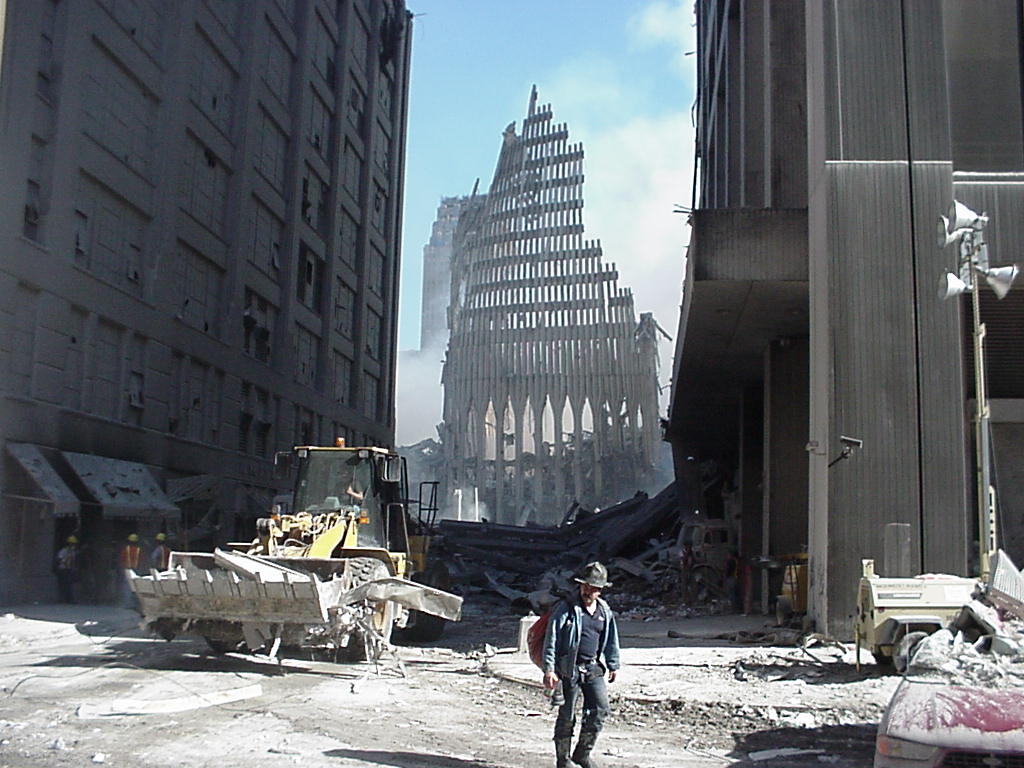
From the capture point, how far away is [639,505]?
41.2 metres

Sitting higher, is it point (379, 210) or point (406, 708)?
point (379, 210)

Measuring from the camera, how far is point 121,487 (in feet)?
83.8

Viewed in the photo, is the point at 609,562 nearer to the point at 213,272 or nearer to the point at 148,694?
the point at 213,272

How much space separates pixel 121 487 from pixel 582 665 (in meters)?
20.7

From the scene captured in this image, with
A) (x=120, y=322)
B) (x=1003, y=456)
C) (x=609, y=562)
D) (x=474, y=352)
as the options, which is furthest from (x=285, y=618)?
(x=474, y=352)

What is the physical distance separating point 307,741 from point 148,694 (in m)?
2.82

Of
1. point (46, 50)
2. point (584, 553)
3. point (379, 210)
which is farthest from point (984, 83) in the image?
point (379, 210)

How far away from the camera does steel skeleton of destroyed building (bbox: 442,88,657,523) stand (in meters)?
55.1

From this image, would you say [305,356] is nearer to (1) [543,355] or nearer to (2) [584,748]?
(1) [543,355]

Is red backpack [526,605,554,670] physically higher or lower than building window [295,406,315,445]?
lower

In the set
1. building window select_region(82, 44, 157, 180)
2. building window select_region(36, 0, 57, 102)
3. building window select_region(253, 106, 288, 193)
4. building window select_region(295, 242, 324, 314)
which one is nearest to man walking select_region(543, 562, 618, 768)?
building window select_region(36, 0, 57, 102)

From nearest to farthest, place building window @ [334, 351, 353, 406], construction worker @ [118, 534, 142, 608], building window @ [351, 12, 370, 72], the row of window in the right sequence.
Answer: the row of window, construction worker @ [118, 534, 142, 608], building window @ [334, 351, 353, 406], building window @ [351, 12, 370, 72]

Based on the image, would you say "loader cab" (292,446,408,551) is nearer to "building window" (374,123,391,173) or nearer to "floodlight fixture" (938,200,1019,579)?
"floodlight fixture" (938,200,1019,579)

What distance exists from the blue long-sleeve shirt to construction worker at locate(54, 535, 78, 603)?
18.5m
